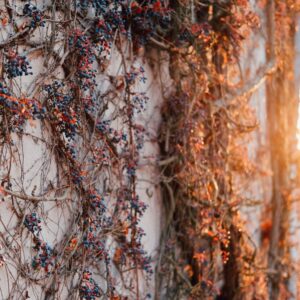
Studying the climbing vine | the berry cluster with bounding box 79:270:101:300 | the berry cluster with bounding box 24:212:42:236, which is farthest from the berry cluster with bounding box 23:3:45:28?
the berry cluster with bounding box 79:270:101:300

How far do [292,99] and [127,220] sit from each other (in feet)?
8.24

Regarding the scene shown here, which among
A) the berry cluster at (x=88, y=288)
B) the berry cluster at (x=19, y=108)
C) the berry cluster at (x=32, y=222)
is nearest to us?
the berry cluster at (x=19, y=108)

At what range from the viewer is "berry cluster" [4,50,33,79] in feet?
6.76

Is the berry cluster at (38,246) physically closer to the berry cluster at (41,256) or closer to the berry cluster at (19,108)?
the berry cluster at (41,256)

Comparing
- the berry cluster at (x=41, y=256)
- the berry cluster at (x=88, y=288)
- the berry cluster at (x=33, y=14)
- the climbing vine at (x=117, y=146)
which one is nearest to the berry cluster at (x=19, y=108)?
the climbing vine at (x=117, y=146)

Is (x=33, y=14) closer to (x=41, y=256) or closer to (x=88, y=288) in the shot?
(x=41, y=256)

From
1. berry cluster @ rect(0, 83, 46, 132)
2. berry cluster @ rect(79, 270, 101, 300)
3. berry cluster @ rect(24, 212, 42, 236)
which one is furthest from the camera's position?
berry cluster @ rect(79, 270, 101, 300)

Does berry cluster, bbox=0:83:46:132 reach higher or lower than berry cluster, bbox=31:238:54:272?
higher

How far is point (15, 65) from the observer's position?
81.1 inches

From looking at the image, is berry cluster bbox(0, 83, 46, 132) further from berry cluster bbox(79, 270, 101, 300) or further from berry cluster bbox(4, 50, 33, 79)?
berry cluster bbox(79, 270, 101, 300)

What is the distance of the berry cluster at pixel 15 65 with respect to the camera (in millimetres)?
2061

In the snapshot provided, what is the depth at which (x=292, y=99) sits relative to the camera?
16.0 feet

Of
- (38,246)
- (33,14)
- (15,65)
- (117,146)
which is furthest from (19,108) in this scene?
(117,146)

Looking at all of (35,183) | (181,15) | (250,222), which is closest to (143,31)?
(181,15)
